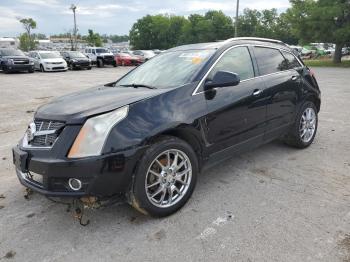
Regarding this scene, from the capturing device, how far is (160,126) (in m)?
3.21

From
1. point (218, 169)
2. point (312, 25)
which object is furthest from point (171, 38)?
point (218, 169)

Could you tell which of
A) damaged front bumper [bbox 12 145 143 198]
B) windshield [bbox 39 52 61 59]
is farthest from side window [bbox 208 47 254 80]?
windshield [bbox 39 52 61 59]

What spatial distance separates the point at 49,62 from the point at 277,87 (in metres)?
22.3

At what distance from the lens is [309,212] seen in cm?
342

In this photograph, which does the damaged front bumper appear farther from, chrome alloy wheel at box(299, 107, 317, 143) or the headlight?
chrome alloy wheel at box(299, 107, 317, 143)

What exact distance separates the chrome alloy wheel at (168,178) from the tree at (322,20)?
2503cm

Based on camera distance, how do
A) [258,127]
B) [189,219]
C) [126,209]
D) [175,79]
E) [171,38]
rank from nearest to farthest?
[189,219]
[126,209]
[175,79]
[258,127]
[171,38]

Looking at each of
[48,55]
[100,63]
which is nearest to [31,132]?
[48,55]

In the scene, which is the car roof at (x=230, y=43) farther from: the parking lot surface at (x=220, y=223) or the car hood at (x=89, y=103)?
the parking lot surface at (x=220, y=223)

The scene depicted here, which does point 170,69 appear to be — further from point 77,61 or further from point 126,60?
point 126,60

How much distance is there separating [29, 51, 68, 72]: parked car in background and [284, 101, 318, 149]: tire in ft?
71.7

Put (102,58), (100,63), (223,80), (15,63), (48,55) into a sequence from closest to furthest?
(223,80) < (15,63) < (48,55) < (102,58) < (100,63)

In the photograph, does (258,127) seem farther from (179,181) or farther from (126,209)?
(126,209)

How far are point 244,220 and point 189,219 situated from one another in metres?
0.52
